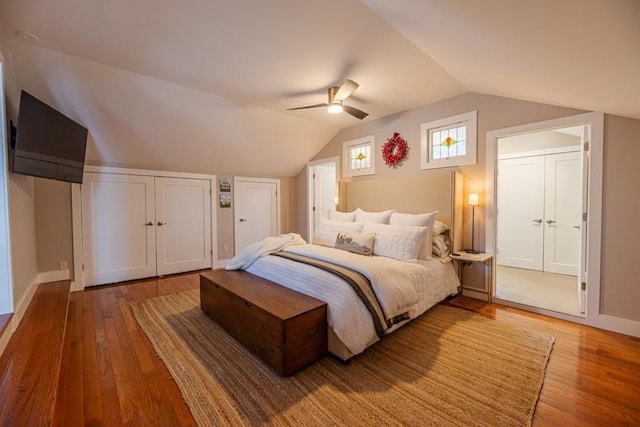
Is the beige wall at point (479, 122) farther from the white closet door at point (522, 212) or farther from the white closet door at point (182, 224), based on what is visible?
the white closet door at point (182, 224)

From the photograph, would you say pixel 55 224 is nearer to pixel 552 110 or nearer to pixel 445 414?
pixel 445 414

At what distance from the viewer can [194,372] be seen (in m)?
2.00

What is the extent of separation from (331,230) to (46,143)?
3.16 metres

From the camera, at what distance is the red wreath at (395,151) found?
4.27 metres

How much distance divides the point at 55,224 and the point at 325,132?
14.4 ft

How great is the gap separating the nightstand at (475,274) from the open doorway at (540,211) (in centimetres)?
59

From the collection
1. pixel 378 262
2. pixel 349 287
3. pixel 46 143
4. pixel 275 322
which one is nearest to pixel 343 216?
pixel 378 262

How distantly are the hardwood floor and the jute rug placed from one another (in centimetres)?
12

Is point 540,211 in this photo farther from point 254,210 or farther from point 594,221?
point 254,210

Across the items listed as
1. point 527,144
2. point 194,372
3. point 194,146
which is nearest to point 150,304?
point 194,372

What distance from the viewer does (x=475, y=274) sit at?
3553 mm

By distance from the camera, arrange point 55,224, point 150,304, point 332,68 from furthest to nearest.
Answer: point 55,224 < point 150,304 < point 332,68

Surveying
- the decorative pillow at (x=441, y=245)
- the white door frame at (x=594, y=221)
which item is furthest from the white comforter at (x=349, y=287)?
the white door frame at (x=594, y=221)

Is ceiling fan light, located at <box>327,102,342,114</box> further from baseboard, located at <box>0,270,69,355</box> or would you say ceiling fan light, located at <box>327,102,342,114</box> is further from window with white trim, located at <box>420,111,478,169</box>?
baseboard, located at <box>0,270,69,355</box>
